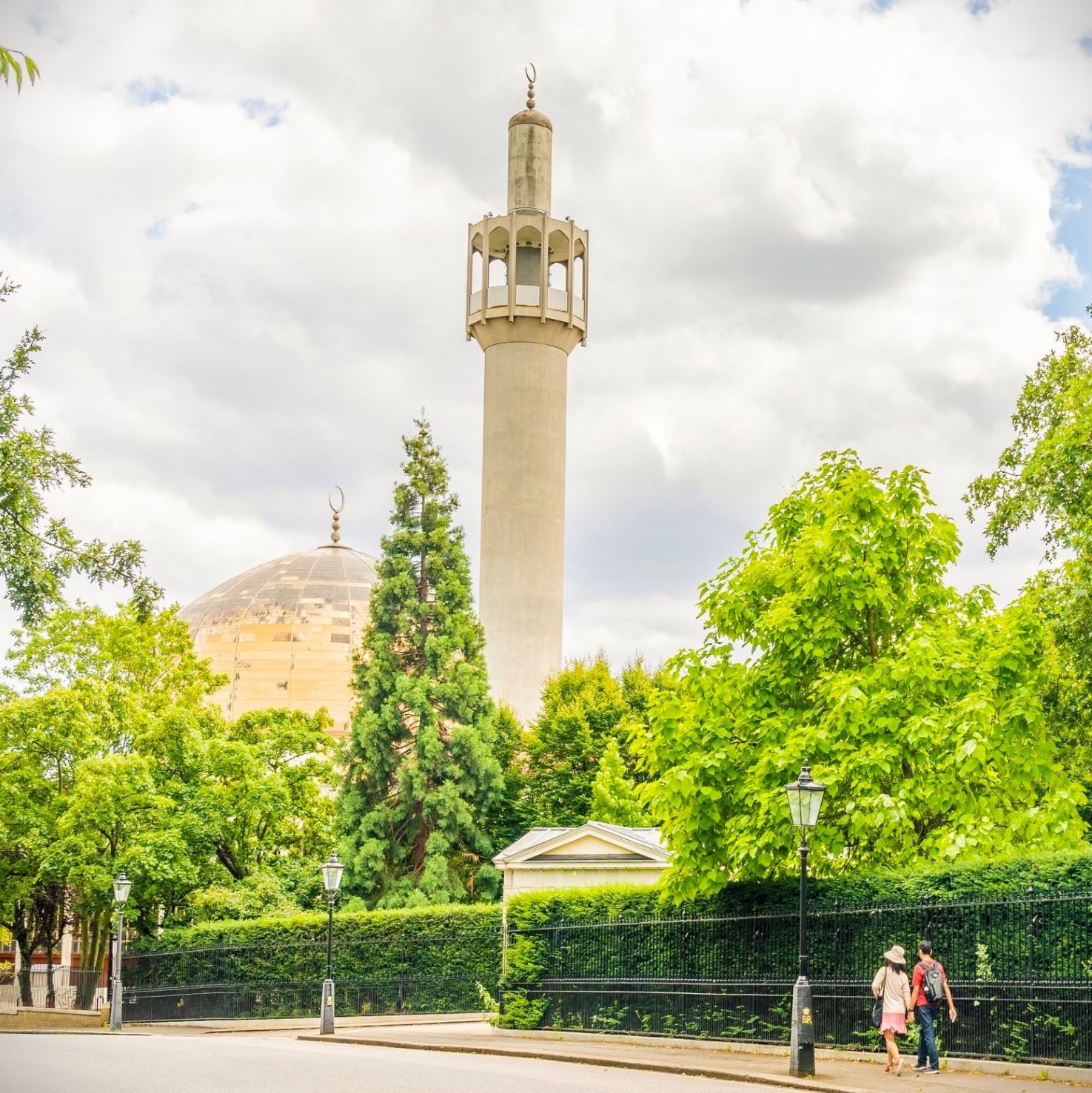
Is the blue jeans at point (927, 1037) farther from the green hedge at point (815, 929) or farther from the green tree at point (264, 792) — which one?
the green tree at point (264, 792)

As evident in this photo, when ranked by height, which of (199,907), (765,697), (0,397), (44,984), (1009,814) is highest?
(0,397)

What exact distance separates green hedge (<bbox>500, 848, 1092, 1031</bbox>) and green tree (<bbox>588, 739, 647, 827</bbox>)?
22448 millimetres

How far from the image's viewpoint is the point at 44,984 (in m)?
67.2

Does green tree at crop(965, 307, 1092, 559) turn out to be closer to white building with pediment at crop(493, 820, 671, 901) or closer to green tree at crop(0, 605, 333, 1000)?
white building with pediment at crop(493, 820, 671, 901)

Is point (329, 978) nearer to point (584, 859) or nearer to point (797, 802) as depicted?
point (584, 859)

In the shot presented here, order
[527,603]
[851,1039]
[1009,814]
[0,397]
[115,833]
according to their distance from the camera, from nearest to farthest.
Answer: [0,397] < [851,1039] < [1009,814] < [115,833] < [527,603]

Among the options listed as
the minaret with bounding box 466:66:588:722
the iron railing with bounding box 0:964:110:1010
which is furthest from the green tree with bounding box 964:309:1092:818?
the minaret with bounding box 466:66:588:722

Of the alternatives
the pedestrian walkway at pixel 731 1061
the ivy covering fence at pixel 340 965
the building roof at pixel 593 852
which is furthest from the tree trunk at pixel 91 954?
the pedestrian walkway at pixel 731 1061

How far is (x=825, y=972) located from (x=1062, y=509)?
8.29 metres

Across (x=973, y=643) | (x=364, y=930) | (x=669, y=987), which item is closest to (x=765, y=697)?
(x=973, y=643)

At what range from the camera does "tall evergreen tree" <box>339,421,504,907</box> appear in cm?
4791

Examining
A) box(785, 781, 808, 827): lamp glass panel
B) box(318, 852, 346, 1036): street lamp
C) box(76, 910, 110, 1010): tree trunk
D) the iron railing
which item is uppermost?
box(785, 781, 808, 827): lamp glass panel

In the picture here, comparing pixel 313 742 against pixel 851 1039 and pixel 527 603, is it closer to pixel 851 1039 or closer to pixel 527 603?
pixel 527 603

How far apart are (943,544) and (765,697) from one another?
3.81 meters
